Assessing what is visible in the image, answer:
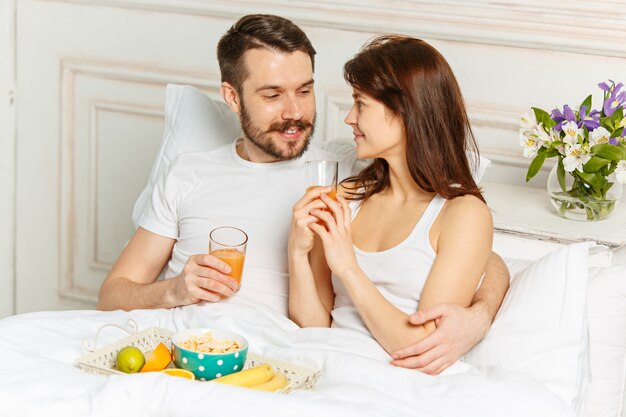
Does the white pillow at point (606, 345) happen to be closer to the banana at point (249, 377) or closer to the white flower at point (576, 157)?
the white flower at point (576, 157)

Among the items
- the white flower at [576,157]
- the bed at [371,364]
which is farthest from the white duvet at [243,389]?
the white flower at [576,157]

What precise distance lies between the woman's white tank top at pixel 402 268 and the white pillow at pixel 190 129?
57 centimetres

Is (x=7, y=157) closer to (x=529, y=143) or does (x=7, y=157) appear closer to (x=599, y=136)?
(x=529, y=143)

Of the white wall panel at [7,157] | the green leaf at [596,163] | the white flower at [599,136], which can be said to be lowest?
the white wall panel at [7,157]

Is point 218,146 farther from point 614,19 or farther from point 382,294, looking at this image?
point 614,19

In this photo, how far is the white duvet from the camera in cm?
145

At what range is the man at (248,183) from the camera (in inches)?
86.4

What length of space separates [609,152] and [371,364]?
0.88 metres

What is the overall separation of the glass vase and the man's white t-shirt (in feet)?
1.75

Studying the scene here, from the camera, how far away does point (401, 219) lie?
1991 millimetres

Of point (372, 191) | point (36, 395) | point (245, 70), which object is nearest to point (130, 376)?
point (36, 395)

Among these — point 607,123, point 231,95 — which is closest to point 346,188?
point 231,95

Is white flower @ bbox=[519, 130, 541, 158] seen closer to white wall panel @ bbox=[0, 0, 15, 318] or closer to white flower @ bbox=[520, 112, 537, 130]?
white flower @ bbox=[520, 112, 537, 130]

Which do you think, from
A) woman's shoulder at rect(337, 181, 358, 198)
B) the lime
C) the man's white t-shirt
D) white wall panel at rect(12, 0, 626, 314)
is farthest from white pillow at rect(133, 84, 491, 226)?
the lime
